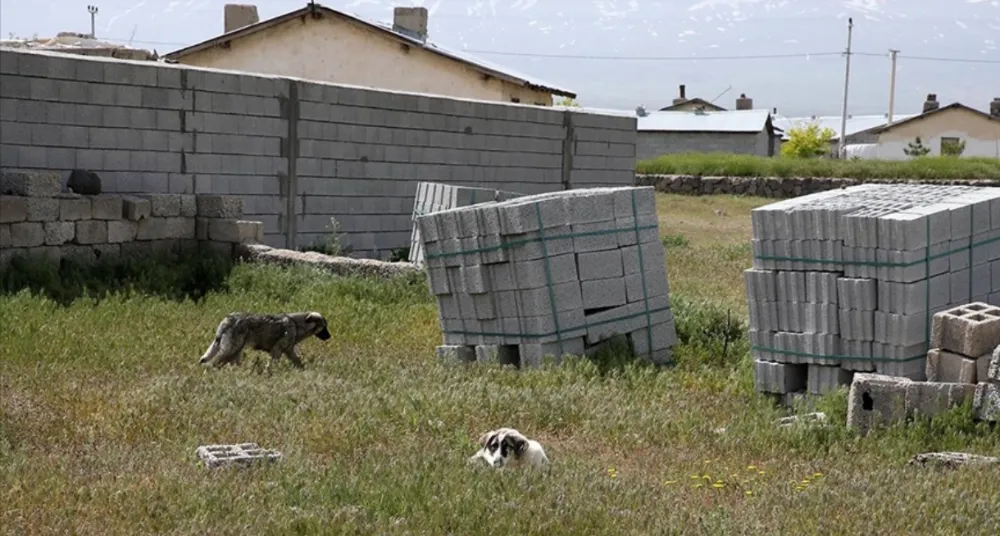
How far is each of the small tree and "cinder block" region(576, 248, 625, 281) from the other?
6200cm

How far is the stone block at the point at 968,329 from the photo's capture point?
907 cm

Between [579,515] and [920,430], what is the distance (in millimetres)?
3282

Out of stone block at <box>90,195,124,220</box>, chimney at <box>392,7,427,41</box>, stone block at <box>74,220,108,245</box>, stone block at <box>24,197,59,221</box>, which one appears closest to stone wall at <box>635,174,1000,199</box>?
chimney at <box>392,7,427,41</box>

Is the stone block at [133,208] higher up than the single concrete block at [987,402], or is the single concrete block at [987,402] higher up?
the stone block at [133,208]

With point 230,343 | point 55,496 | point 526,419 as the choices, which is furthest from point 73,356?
point 55,496

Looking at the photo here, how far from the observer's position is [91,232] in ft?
47.9

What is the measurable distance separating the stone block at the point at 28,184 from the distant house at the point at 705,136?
5700 centimetres

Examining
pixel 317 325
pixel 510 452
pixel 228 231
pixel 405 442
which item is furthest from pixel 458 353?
pixel 228 231

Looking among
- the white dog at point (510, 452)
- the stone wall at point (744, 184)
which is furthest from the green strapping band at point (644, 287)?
the stone wall at point (744, 184)

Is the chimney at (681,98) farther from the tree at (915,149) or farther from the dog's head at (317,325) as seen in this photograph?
the dog's head at (317,325)

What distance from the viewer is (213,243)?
15703mm

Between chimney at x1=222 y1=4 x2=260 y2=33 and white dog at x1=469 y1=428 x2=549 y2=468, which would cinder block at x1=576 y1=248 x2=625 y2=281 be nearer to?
white dog at x1=469 y1=428 x2=549 y2=468

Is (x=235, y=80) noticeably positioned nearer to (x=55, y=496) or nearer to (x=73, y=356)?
(x=73, y=356)

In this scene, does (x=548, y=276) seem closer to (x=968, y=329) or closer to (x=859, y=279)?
(x=859, y=279)
